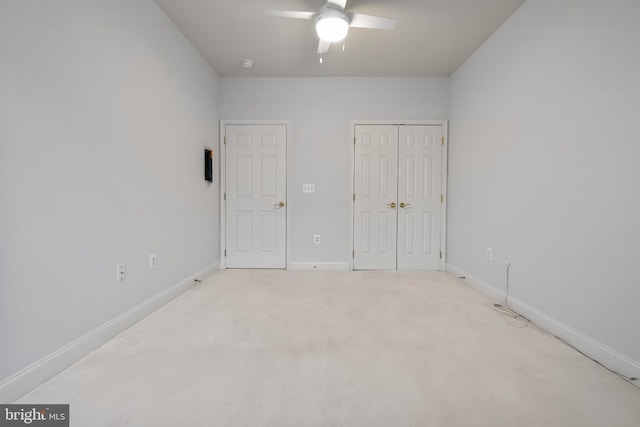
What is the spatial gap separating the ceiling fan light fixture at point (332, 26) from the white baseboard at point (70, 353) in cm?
277

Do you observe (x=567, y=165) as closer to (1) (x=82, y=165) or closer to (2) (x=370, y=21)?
(2) (x=370, y=21)

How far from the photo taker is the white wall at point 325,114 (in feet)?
12.0

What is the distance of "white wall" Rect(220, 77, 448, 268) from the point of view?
12.0 feet

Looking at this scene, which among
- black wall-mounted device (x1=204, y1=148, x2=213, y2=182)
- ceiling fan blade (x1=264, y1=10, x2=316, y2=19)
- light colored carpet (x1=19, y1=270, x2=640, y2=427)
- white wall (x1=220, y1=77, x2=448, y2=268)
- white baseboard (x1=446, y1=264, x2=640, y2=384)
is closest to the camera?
light colored carpet (x1=19, y1=270, x2=640, y2=427)

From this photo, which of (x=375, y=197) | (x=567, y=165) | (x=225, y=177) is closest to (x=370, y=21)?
(x=567, y=165)

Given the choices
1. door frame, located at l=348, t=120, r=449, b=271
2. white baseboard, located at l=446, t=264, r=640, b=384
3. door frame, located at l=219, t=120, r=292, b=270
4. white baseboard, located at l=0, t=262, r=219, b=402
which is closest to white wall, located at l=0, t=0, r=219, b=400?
white baseboard, located at l=0, t=262, r=219, b=402

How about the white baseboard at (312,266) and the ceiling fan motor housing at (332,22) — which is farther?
the white baseboard at (312,266)

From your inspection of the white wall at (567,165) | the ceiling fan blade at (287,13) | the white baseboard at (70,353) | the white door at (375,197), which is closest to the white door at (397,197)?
the white door at (375,197)

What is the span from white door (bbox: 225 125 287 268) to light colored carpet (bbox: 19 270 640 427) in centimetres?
137

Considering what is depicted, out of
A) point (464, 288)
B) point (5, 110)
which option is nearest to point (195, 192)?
point (5, 110)

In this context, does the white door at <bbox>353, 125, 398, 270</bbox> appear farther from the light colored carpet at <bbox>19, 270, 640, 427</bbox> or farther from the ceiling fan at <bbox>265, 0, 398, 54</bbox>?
the ceiling fan at <bbox>265, 0, 398, 54</bbox>

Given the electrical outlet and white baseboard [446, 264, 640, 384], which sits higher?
the electrical outlet

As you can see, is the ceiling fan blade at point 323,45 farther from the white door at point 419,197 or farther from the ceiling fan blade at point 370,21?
the white door at point 419,197

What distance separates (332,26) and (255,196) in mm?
2307
